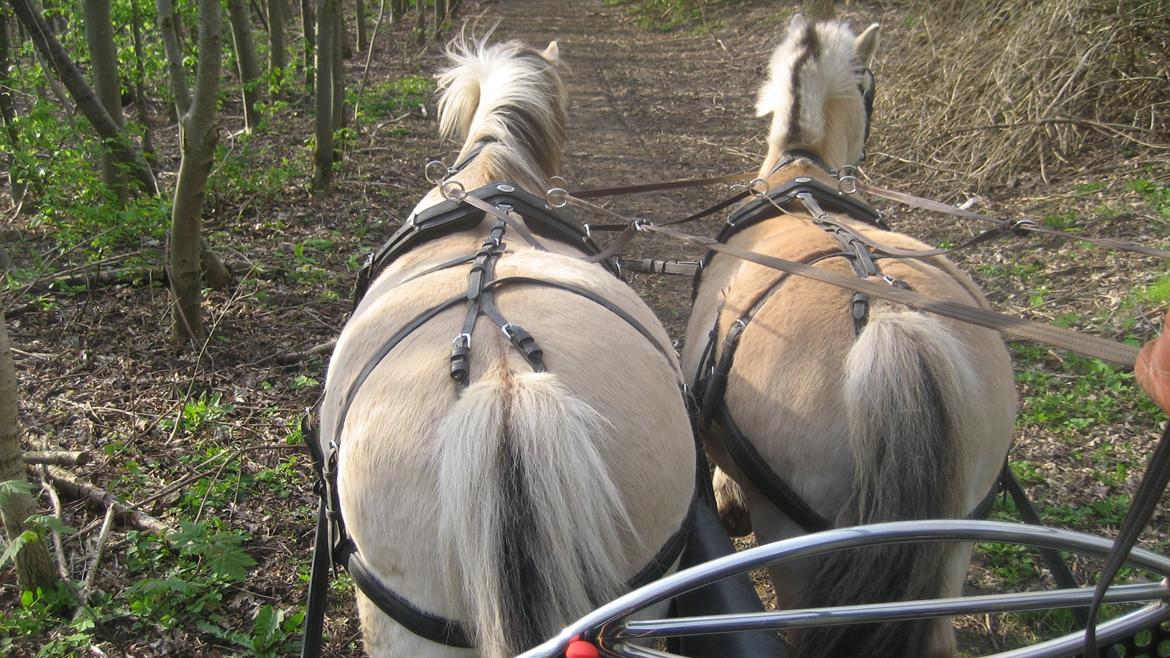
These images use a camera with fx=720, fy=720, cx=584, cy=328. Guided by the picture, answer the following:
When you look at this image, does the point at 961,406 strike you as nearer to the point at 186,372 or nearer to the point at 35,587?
the point at 35,587

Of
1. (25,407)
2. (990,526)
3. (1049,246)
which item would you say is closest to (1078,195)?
(1049,246)

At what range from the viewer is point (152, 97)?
1219 cm

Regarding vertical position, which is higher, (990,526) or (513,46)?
(513,46)

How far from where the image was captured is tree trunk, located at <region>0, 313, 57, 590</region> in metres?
2.40

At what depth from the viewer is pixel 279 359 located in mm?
4453

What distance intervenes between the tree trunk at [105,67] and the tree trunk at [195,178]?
4.34 ft

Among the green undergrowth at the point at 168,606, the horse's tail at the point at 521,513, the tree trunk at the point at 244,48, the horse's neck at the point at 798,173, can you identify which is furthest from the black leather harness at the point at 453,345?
the tree trunk at the point at 244,48

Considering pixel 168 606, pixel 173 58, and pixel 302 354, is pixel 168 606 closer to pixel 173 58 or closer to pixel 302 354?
pixel 302 354

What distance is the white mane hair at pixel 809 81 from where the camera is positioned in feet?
11.4

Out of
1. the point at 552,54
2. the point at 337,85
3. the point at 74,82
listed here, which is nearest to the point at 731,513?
the point at 552,54

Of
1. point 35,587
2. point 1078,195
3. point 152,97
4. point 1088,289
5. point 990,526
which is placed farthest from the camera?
point 152,97

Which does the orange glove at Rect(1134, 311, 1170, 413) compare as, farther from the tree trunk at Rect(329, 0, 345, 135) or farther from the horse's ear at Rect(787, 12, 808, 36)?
the tree trunk at Rect(329, 0, 345, 135)

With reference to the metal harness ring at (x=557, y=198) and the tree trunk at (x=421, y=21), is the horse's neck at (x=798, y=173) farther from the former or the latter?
the tree trunk at (x=421, y=21)

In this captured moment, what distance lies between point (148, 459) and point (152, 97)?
11087 mm
